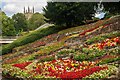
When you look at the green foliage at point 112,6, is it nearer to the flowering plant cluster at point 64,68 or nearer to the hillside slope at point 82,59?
the hillside slope at point 82,59

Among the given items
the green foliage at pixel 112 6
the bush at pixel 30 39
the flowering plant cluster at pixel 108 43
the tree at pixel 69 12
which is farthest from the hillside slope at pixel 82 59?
the bush at pixel 30 39

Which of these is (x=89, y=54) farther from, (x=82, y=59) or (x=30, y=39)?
(x=30, y=39)

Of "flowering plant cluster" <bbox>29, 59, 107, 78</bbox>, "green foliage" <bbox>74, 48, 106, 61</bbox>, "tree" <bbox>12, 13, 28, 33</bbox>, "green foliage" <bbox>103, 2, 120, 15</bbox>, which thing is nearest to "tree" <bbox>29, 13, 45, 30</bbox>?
"tree" <bbox>12, 13, 28, 33</bbox>

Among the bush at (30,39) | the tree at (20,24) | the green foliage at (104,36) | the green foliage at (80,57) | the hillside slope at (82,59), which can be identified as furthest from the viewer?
the tree at (20,24)

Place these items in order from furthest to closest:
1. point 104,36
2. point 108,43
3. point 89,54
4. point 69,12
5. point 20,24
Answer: point 20,24, point 69,12, point 104,36, point 108,43, point 89,54

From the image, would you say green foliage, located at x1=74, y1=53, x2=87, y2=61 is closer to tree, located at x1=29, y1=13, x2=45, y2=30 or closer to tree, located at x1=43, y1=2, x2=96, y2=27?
tree, located at x1=43, y1=2, x2=96, y2=27

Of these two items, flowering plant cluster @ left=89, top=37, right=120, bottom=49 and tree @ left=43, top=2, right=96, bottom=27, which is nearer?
flowering plant cluster @ left=89, top=37, right=120, bottom=49

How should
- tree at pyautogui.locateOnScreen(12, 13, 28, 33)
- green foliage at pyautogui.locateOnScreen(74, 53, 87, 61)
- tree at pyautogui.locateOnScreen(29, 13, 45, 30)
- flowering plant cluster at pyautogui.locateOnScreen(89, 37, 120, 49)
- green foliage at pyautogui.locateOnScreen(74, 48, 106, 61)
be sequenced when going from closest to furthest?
green foliage at pyautogui.locateOnScreen(74, 48, 106, 61)
green foliage at pyautogui.locateOnScreen(74, 53, 87, 61)
flowering plant cluster at pyautogui.locateOnScreen(89, 37, 120, 49)
tree at pyautogui.locateOnScreen(12, 13, 28, 33)
tree at pyautogui.locateOnScreen(29, 13, 45, 30)

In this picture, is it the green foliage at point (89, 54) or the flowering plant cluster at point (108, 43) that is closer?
the green foliage at point (89, 54)

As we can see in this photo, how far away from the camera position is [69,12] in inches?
1458

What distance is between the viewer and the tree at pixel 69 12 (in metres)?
36.6

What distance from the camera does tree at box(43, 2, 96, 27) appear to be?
120ft

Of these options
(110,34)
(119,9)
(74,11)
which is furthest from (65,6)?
(110,34)

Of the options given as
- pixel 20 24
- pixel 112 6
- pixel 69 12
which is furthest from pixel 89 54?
pixel 20 24
